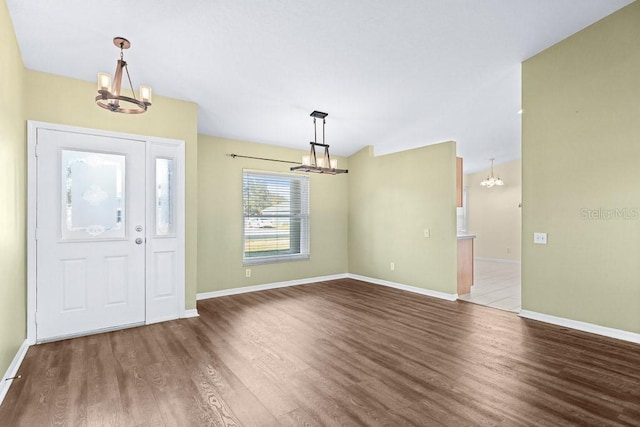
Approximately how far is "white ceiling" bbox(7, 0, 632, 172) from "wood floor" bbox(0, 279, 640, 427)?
2857 millimetres

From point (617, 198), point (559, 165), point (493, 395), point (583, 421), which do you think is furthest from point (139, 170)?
point (617, 198)

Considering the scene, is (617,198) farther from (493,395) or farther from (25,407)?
(25,407)

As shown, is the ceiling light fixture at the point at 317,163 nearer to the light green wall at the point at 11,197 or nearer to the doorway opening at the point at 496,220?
the light green wall at the point at 11,197

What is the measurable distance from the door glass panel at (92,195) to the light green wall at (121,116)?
372 millimetres

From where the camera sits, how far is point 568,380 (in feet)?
8.27

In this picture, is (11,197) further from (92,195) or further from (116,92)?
(116,92)

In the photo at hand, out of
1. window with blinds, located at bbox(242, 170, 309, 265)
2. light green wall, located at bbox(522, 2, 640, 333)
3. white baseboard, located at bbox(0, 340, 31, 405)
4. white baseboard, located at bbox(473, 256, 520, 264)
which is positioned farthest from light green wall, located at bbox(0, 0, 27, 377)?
white baseboard, located at bbox(473, 256, 520, 264)

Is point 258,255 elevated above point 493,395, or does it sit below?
above

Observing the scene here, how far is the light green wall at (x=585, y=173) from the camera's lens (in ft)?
10.9

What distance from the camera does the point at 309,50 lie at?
3381mm

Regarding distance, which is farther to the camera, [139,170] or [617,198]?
[139,170]

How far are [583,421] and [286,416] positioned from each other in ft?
6.06

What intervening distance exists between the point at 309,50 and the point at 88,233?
122 inches

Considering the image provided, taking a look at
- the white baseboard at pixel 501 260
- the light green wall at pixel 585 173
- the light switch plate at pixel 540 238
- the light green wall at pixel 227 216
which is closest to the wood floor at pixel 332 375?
the light green wall at pixel 585 173
